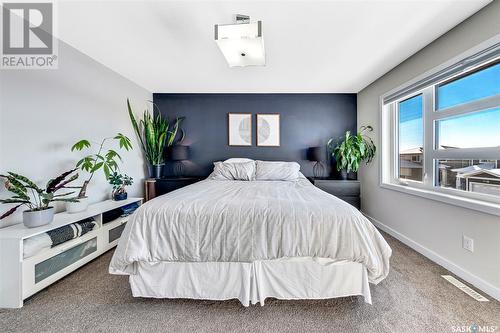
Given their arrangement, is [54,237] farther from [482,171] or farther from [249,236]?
[482,171]

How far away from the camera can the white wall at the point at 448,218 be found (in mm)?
1487

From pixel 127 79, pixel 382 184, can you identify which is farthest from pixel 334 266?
pixel 127 79

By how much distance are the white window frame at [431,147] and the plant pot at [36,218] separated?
3595 millimetres

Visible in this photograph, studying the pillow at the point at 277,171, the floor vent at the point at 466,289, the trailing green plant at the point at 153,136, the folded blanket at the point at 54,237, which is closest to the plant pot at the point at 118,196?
the folded blanket at the point at 54,237

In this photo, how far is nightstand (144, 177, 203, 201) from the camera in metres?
3.30

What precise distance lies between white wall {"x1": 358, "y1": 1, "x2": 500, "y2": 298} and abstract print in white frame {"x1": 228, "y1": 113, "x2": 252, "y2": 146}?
214cm

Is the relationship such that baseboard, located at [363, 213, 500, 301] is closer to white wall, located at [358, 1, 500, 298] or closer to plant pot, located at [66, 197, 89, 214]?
white wall, located at [358, 1, 500, 298]

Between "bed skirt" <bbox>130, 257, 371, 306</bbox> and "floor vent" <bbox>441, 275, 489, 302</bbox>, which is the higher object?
"bed skirt" <bbox>130, 257, 371, 306</bbox>

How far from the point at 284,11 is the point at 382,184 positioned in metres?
2.62

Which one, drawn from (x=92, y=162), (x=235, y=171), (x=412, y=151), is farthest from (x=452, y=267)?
(x=92, y=162)

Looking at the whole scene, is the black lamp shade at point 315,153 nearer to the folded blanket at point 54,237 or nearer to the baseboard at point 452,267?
the baseboard at point 452,267

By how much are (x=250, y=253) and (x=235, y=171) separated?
178 cm

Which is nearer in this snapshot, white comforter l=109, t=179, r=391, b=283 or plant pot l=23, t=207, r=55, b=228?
white comforter l=109, t=179, r=391, b=283

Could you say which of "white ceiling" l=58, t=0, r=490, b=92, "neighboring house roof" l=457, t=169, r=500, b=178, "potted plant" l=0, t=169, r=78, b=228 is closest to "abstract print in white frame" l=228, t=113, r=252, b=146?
"white ceiling" l=58, t=0, r=490, b=92
